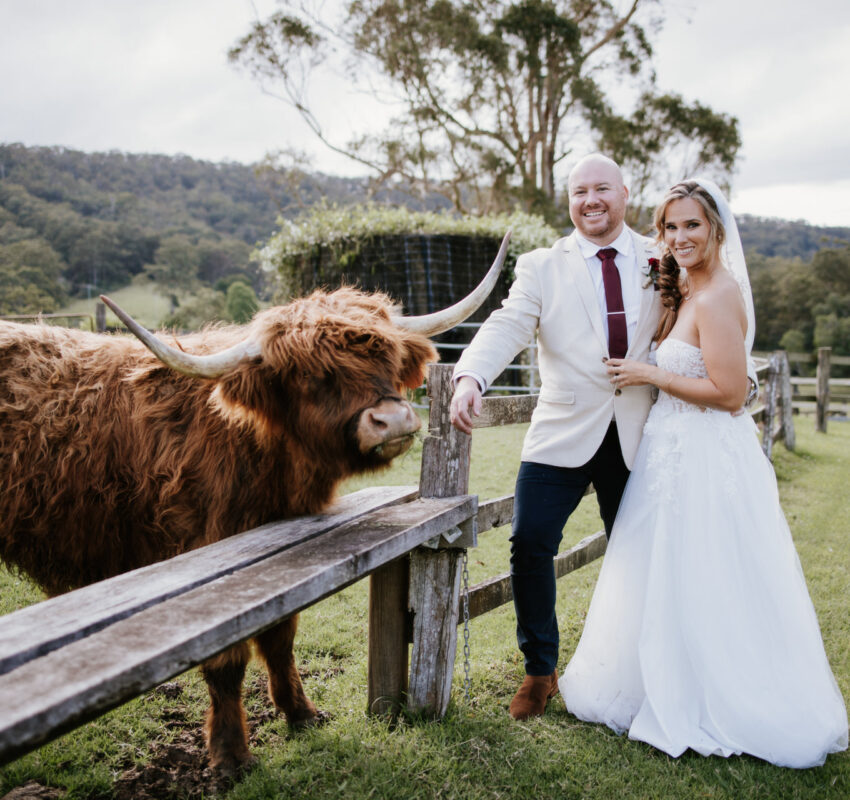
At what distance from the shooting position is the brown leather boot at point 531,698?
294 cm

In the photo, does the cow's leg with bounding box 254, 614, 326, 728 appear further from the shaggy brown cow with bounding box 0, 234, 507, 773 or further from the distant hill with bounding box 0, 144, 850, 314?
the distant hill with bounding box 0, 144, 850, 314

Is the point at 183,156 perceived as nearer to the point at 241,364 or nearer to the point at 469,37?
the point at 469,37

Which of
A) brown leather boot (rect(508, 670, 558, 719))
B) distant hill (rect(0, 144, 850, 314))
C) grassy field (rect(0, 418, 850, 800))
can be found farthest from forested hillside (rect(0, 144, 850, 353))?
brown leather boot (rect(508, 670, 558, 719))

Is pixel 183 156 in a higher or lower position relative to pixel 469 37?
higher

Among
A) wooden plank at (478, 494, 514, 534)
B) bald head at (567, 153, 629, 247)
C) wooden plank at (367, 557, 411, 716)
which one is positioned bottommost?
wooden plank at (367, 557, 411, 716)

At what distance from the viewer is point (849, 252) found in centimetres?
4419

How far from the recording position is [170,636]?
1.39m

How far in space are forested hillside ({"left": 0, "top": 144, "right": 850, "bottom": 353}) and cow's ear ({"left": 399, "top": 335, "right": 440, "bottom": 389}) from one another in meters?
24.3

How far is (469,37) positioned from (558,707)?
82.1 ft

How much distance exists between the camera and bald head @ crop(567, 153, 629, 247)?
9.72 ft

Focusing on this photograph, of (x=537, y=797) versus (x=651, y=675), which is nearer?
(x=537, y=797)

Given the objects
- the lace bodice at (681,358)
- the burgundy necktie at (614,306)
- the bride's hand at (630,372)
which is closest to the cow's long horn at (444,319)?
the burgundy necktie at (614,306)

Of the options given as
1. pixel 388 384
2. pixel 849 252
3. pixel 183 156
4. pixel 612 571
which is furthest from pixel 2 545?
pixel 183 156

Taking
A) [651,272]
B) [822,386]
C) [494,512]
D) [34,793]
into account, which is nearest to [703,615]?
[494,512]
